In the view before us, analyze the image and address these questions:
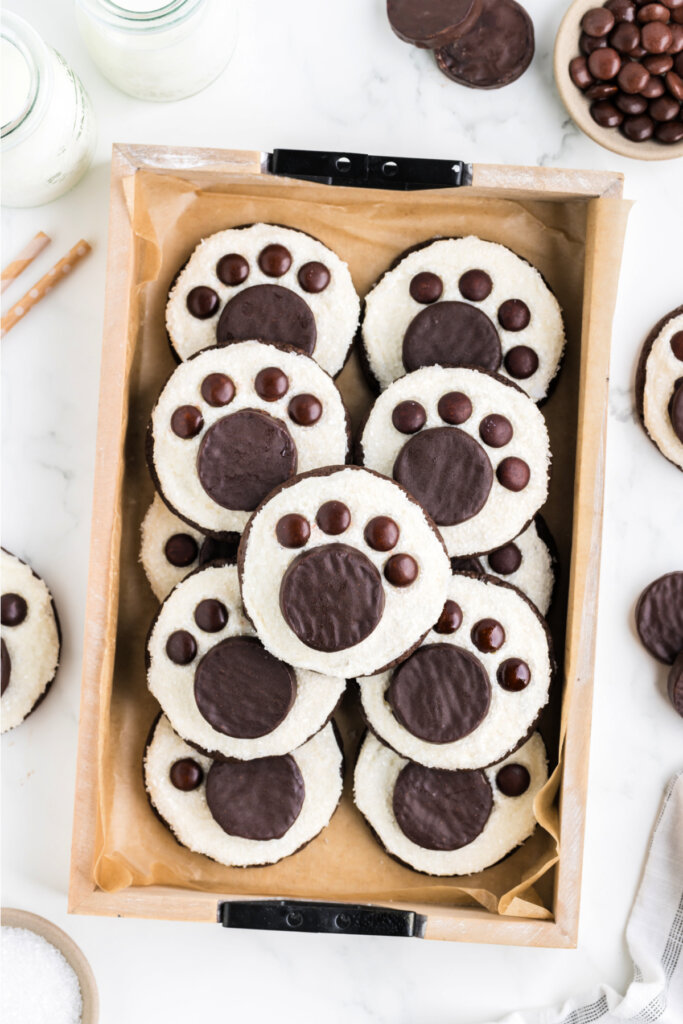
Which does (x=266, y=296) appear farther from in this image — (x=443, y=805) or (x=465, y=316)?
(x=443, y=805)

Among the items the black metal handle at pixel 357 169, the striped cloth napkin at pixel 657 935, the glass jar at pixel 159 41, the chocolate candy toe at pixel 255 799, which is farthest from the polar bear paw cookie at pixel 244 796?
the glass jar at pixel 159 41

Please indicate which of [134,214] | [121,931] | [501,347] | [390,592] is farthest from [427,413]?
[121,931]

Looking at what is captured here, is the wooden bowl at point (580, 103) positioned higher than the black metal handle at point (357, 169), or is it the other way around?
the wooden bowl at point (580, 103)

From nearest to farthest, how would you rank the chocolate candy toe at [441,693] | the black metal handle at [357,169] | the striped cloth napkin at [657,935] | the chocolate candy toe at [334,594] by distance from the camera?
the chocolate candy toe at [334,594] < the chocolate candy toe at [441,693] < the black metal handle at [357,169] < the striped cloth napkin at [657,935]

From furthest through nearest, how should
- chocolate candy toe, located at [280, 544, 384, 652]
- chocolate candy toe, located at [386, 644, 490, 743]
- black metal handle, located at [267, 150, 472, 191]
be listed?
1. black metal handle, located at [267, 150, 472, 191]
2. chocolate candy toe, located at [386, 644, 490, 743]
3. chocolate candy toe, located at [280, 544, 384, 652]

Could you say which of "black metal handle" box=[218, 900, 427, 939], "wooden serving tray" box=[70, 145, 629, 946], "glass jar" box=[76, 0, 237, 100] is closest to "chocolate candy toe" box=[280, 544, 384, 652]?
"wooden serving tray" box=[70, 145, 629, 946]

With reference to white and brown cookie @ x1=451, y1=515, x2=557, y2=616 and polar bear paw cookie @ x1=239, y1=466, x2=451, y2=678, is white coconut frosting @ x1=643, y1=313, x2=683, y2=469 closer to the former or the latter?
white and brown cookie @ x1=451, y1=515, x2=557, y2=616

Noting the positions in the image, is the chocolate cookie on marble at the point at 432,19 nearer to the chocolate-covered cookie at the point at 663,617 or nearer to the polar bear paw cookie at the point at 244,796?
the chocolate-covered cookie at the point at 663,617

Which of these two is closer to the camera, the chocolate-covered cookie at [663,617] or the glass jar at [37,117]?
the glass jar at [37,117]
